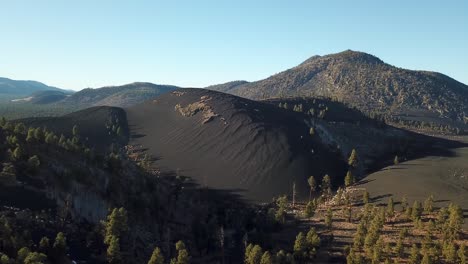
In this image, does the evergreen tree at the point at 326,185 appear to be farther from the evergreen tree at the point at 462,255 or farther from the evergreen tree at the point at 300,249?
the evergreen tree at the point at 462,255

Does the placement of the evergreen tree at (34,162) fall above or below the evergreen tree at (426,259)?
above

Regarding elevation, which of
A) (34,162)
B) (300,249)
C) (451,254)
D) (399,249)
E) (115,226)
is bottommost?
(300,249)

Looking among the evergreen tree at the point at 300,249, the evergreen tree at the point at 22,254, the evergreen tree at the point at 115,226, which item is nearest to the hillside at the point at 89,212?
the evergreen tree at the point at 115,226

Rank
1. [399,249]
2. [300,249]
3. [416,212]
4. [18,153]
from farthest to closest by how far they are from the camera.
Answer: [416,212] → [300,249] → [18,153] → [399,249]

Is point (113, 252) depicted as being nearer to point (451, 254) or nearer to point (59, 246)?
point (59, 246)

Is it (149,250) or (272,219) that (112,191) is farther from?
(272,219)

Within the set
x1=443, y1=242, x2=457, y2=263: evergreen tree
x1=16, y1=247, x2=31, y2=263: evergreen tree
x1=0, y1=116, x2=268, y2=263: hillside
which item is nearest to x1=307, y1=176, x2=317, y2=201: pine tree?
x1=0, y1=116, x2=268, y2=263: hillside

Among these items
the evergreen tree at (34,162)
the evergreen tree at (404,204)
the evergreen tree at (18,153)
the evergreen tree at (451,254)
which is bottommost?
the evergreen tree at (451,254)

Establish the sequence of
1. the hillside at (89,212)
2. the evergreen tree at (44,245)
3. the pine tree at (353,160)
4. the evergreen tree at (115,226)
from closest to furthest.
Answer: the evergreen tree at (44,245), the hillside at (89,212), the evergreen tree at (115,226), the pine tree at (353,160)

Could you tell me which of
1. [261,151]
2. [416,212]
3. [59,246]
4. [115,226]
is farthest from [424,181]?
[59,246]
